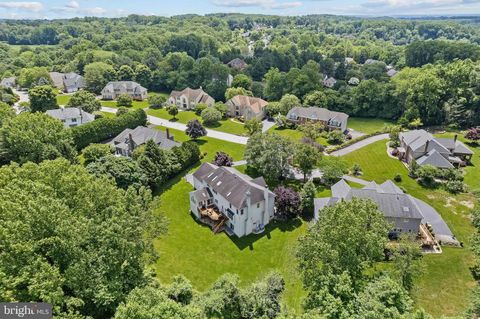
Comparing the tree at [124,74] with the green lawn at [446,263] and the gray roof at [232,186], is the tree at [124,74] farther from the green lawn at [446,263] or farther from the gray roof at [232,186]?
the green lawn at [446,263]

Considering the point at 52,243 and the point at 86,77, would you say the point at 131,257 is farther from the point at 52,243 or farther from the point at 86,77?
the point at 86,77

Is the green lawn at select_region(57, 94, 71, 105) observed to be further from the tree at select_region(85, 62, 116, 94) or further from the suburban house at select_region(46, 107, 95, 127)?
the suburban house at select_region(46, 107, 95, 127)

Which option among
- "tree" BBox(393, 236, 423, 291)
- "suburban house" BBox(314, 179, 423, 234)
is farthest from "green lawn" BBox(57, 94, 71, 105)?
"tree" BBox(393, 236, 423, 291)

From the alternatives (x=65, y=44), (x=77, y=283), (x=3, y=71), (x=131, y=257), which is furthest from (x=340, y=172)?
(x=65, y=44)

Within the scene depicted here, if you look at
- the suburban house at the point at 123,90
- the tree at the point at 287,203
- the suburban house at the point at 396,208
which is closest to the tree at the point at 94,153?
the tree at the point at 287,203

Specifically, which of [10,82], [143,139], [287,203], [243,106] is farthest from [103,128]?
[10,82]

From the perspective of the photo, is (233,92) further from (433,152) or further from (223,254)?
(223,254)

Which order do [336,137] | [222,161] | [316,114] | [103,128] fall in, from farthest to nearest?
[316,114]
[336,137]
[103,128]
[222,161]
